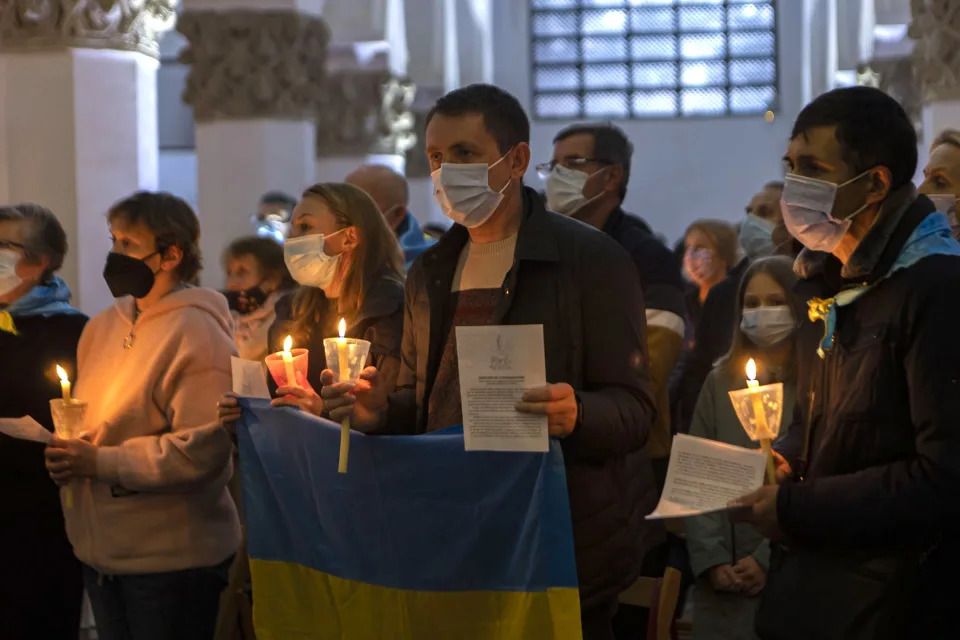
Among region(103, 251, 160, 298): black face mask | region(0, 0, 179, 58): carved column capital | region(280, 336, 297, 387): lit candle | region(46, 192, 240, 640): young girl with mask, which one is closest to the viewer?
region(280, 336, 297, 387): lit candle

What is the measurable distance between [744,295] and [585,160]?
2.83 ft

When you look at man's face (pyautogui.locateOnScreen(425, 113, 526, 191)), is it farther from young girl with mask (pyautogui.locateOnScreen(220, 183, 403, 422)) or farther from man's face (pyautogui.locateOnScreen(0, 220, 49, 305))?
man's face (pyautogui.locateOnScreen(0, 220, 49, 305))

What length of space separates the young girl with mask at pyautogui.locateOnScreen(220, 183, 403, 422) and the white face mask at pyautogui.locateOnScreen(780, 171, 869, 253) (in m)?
1.56

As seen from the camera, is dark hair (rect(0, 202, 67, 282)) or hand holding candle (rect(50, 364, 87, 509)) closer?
hand holding candle (rect(50, 364, 87, 509))

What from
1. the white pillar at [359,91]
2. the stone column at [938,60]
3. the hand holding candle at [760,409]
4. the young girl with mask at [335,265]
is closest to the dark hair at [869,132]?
the hand holding candle at [760,409]

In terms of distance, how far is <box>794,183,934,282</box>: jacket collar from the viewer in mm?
3102

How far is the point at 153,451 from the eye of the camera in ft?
15.0

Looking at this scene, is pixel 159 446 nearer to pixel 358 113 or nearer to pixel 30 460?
pixel 30 460

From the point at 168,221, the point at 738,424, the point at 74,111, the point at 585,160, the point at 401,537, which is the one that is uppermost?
the point at 74,111

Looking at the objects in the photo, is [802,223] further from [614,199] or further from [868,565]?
[614,199]

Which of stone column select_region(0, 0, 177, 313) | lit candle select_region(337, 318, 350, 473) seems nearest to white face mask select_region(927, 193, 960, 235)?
lit candle select_region(337, 318, 350, 473)

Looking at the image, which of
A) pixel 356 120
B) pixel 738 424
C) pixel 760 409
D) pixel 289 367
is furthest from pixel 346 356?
pixel 356 120

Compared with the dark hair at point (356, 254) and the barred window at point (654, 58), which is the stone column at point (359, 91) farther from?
the dark hair at point (356, 254)

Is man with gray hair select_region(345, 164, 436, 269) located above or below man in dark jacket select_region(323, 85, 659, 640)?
above
